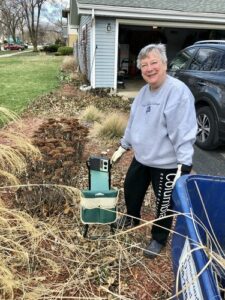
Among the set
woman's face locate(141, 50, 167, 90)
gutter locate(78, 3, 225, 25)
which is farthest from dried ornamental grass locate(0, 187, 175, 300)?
gutter locate(78, 3, 225, 25)

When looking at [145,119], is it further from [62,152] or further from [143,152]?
[62,152]

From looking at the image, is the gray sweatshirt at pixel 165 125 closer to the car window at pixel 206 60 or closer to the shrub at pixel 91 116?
the car window at pixel 206 60

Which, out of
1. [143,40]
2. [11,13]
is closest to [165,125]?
[143,40]

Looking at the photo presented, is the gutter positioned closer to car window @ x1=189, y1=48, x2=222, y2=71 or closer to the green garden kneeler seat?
car window @ x1=189, y1=48, x2=222, y2=71

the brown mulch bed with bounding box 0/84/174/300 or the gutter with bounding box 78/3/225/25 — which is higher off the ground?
the gutter with bounding box 78/3/225/25

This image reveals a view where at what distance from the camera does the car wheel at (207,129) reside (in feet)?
19.8

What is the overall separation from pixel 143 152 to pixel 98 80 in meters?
8.93

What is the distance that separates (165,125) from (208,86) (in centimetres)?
363

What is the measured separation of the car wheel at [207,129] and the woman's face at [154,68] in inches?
136

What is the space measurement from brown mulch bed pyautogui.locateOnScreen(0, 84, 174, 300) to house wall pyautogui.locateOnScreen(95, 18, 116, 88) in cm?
77

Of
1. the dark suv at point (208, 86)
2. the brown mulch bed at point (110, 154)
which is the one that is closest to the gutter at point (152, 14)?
the brown mulch bed at point (110, 154)

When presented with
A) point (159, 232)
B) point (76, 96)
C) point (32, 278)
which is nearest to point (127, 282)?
point (159, 232)

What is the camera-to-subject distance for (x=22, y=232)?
11.2 feet

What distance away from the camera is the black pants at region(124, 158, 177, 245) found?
2.99 meters
